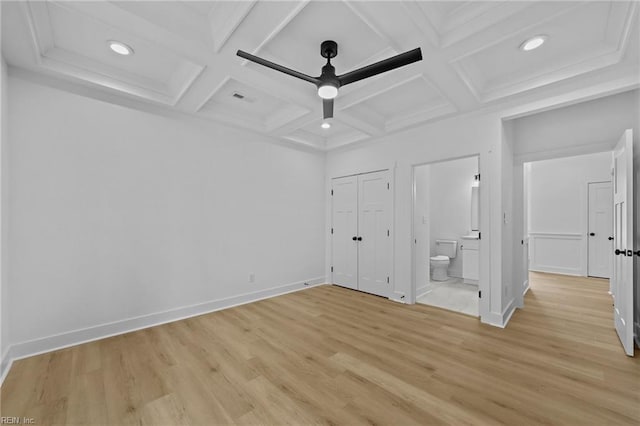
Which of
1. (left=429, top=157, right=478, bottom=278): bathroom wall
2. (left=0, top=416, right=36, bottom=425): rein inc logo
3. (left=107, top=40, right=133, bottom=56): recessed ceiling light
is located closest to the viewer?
(left=0, top=416, right=36, bottom=425): rein inc logo

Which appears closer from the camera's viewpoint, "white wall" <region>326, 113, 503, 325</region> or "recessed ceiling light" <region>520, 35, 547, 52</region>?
"recessed ceiling light" <region>520, 35, 547, 52</region>

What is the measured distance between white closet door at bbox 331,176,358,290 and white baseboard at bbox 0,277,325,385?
1.46 meters

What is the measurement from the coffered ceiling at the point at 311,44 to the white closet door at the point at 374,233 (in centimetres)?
160

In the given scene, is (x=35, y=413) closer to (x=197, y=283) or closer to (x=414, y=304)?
(x=197, y=283)

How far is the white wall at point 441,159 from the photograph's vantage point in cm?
332

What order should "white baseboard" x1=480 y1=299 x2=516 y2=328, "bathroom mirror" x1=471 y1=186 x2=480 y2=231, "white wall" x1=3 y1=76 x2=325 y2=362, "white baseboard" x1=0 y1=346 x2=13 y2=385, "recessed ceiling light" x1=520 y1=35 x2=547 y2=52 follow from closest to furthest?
"white baseboard" x1=0 y1=346 x2=13 y2=385 → "recessed ceiling light" x1=520 y1=35 x2=547 y2=52 → "white wall" x1=3 y1=76 x2=325 y2=362 → "white baseboard" x1=480 y1=299 x2=516 y2=328 → "bathroom mirror" x1=471 y1=186 x2=480 y2=231

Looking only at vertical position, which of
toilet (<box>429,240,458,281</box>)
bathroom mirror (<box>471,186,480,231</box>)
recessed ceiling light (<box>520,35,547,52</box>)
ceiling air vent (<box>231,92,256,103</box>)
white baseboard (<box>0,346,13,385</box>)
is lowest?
white baseboard (<box>0,346,13,385</box>)

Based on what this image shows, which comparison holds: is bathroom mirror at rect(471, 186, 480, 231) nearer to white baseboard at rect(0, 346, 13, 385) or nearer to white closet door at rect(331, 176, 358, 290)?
white closet door at rect(331, 176, 358, 290)

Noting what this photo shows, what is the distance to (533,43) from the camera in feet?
7.86

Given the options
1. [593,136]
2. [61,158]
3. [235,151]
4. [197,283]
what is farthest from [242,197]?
[593,136]

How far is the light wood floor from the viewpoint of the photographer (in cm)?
180

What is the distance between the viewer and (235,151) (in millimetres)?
4156

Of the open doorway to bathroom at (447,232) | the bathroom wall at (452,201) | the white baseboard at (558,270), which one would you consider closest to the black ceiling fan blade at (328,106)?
the open doorway to bathroom at (447,232)

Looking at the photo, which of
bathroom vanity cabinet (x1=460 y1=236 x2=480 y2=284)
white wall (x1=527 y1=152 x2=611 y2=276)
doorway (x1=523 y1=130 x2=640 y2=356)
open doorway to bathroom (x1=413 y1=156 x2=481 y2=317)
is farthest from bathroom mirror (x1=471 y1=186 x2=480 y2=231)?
white wall (x1=527 y1=152 x2=611 y2=276)
